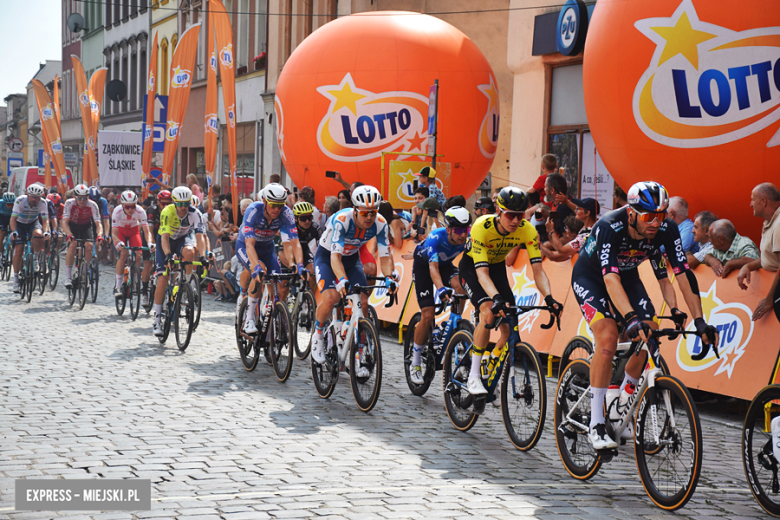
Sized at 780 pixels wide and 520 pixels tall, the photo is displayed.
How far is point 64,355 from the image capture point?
1064 cm

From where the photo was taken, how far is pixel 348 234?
862cm

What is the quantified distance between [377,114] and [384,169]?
101 cm

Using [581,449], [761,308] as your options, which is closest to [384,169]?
[761,308]

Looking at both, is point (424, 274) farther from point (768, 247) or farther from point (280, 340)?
point (768, 247)

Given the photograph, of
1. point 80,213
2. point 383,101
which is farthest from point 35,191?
point 383,101

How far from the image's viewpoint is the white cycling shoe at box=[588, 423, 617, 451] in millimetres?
5758

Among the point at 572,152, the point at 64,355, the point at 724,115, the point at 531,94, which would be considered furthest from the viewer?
the point at 531,94

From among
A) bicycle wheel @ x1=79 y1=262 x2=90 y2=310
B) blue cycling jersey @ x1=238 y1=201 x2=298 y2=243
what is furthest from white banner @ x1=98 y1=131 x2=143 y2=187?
blue cycling jersey @ x1=238 y1=201 x2=298 y2=243

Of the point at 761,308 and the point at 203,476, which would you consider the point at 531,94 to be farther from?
the point at 203,476

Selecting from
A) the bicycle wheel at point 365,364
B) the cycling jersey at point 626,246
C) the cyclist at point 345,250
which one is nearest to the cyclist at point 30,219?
the cyclist at point 345,250

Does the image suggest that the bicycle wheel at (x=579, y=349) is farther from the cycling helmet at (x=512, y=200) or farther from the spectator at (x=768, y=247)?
the spectator at (x=768, y=247)

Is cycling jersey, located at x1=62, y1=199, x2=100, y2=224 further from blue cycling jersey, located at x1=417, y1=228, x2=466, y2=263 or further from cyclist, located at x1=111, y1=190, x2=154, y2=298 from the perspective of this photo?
blue cycling jersey, located at x1=417, y1=228, x2=466, y2=263

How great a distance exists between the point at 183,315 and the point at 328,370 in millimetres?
3634

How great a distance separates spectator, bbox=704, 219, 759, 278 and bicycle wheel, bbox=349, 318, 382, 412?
3.37 metres
